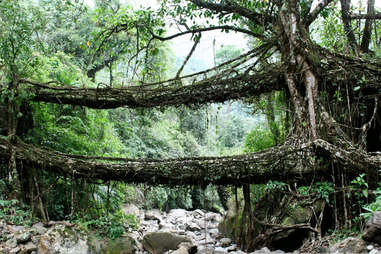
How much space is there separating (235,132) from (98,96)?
1596 cm

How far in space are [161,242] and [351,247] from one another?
15.1ft

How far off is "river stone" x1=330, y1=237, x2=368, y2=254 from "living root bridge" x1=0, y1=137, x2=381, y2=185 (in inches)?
42.6

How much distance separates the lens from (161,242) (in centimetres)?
634

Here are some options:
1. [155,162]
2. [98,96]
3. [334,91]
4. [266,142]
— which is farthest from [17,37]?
[266,142]

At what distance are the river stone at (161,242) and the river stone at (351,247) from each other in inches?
167

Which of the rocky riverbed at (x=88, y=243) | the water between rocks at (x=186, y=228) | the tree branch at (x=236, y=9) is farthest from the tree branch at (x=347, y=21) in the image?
the water between rocks at (x=186, y=228)

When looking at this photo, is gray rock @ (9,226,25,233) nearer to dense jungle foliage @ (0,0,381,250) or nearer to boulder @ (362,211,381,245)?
dense jungle foliage @ (0,0,381,250)

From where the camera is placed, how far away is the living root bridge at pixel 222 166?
348 centimetres

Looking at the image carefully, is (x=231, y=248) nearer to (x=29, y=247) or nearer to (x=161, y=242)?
(x=161, y=242)

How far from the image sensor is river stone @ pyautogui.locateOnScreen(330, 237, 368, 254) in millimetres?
2365

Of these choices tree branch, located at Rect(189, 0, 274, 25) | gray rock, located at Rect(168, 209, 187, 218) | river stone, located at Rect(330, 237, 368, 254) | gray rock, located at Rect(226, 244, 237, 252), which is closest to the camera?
river stone, located at Rect(330, 237, 368, 254)

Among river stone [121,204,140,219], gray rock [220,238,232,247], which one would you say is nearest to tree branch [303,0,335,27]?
gray rock [220,238,232,247]

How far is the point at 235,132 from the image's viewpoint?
20406mm

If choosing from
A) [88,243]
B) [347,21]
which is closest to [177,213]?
[88,243]
